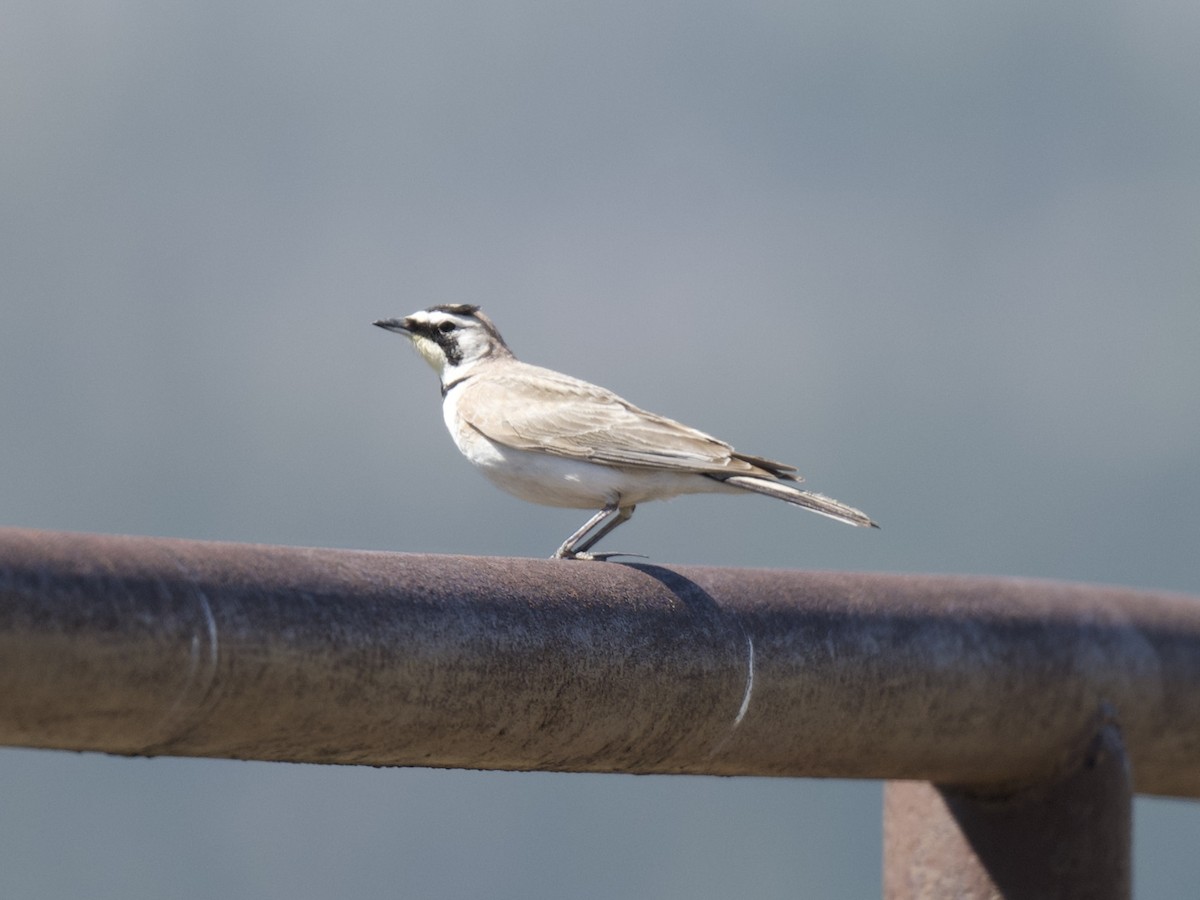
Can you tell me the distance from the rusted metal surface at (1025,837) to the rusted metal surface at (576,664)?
0.09 metres

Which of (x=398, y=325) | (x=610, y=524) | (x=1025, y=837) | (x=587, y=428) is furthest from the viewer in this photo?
(x=398, y=325)

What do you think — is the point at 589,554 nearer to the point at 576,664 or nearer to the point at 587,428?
the point at 587,428

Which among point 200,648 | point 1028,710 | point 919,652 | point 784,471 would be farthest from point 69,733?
point 784,471

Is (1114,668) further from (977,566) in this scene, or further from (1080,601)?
(977,566)

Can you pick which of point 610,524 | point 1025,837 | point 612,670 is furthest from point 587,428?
point 612,670

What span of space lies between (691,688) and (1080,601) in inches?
58.9

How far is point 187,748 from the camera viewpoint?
3191mm

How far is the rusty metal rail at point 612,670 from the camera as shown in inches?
118

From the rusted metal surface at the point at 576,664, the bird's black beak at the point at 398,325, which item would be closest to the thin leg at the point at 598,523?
the bird's black beak at the point at 398,325

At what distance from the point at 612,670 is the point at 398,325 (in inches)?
239

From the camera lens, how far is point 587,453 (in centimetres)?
750

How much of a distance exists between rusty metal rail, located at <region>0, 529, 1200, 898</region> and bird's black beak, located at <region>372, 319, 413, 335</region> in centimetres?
511

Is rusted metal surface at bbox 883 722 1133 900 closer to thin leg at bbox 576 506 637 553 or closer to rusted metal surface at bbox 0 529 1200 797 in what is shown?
rusted metal surface at bbox 0 529 1200 797

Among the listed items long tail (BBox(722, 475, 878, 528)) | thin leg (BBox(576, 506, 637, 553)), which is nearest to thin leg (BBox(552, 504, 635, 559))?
thin leg (BBox(576, 506, 637, 553))
